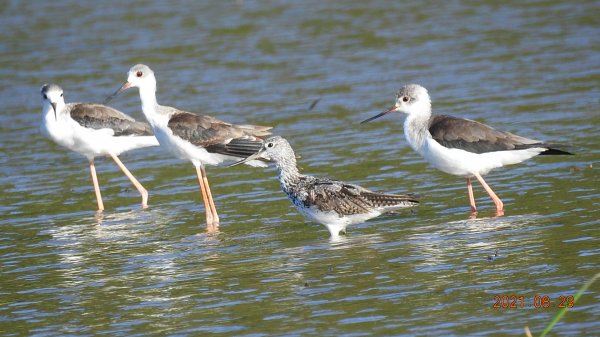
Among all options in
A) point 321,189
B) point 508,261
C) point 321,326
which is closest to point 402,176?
point 321,189

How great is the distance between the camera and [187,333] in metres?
9.42

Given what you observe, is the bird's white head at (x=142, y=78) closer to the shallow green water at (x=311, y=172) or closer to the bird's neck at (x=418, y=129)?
the shallow green water at (x=311, y=172)

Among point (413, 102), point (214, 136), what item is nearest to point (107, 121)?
point (214, 136)

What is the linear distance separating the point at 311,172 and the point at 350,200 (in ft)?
12.1

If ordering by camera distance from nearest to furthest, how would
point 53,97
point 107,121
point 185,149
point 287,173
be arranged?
point 287,173 → point 185,149 → point 107,121 → point 53,97

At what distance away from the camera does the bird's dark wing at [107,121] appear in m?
16.5

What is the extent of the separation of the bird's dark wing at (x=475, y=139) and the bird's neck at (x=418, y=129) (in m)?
0.21

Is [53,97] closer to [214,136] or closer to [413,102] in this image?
[214,136]

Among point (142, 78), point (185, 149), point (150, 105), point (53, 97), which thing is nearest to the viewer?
point (185, 149)

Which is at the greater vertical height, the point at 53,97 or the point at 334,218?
the point at 53,97

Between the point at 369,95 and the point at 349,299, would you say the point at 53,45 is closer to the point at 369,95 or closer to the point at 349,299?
the point at 369,95

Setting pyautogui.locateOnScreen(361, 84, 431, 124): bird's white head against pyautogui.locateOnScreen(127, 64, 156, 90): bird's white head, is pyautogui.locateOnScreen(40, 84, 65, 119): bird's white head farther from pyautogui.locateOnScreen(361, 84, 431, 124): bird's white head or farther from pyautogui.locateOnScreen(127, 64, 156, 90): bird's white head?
pyautogui.locateOnScreen(361, 84, 431, 124): bird's white head

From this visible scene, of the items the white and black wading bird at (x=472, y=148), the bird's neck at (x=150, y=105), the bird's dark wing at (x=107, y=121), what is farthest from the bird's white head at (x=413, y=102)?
the bird's dark wing at (x=107, y=121)

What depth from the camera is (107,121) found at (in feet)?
54.5
